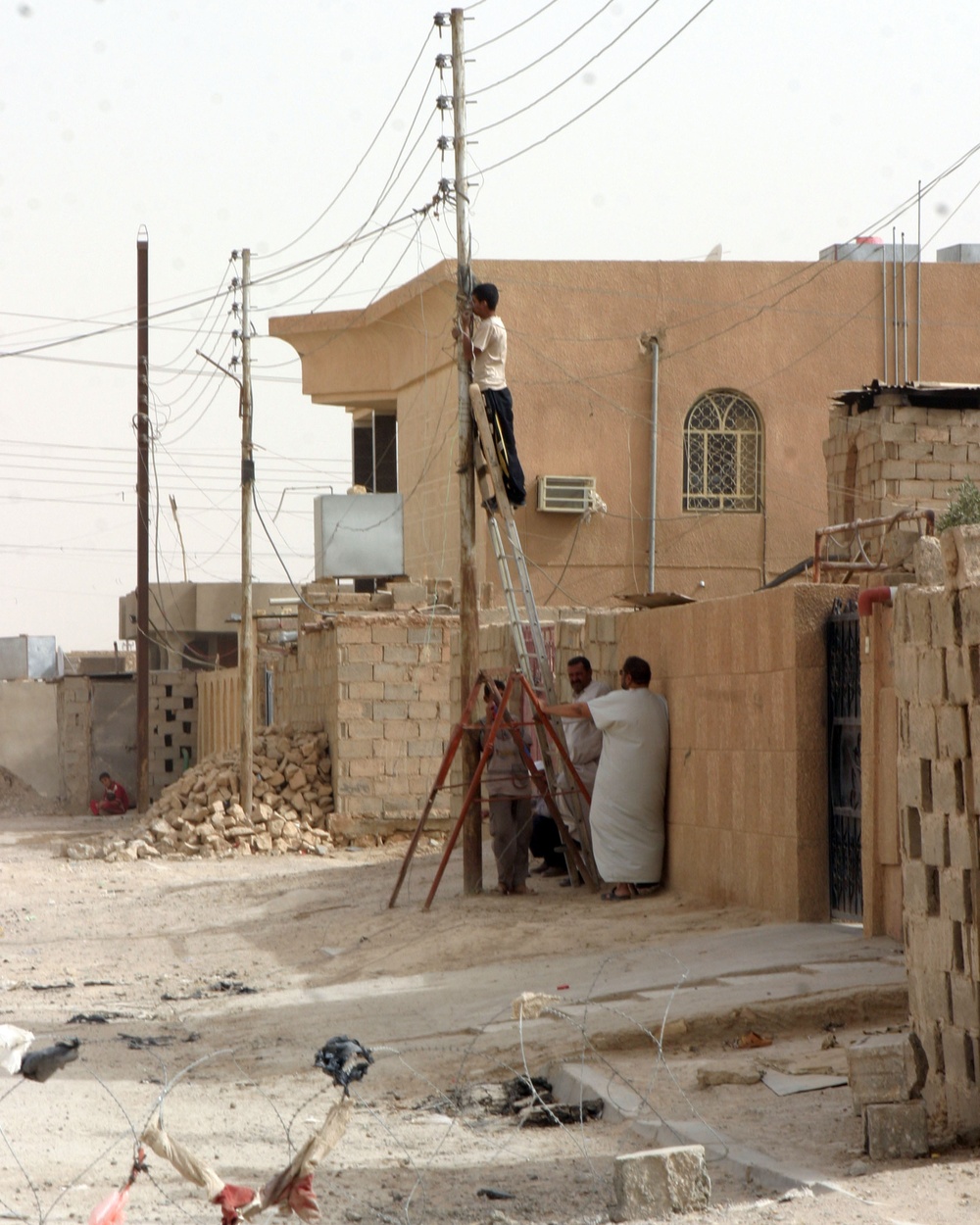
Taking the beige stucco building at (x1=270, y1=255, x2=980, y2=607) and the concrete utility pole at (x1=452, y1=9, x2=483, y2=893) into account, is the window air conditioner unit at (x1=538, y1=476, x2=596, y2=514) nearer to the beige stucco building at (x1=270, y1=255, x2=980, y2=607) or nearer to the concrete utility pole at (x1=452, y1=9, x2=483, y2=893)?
the beige stucco building at (x1=270, y1=255, x2=980, y2=607)

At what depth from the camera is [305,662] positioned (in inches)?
847

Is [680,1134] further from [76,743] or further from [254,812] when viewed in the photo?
[76,743]

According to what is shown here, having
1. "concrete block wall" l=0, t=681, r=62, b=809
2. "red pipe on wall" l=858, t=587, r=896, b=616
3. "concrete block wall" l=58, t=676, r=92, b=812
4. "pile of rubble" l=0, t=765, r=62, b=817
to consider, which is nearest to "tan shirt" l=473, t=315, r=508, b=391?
"red pipe on wall" l=858, t=587, r=896, b=616

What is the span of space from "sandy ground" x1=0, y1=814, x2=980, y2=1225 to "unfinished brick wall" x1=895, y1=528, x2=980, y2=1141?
13.7 inches

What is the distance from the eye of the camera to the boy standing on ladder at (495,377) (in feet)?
39.7

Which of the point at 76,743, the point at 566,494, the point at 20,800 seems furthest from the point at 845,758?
the point at 20,800

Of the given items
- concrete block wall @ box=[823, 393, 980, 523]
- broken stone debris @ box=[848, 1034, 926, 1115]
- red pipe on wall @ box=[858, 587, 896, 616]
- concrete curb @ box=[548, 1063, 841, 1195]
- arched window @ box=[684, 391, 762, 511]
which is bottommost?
concrete curb @ box=[548, 1063, 841, 1195]

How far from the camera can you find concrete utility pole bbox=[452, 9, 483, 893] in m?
12.2

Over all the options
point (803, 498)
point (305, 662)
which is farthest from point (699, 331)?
point (305, 662)

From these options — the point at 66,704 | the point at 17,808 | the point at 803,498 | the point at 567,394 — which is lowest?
the point at 17,808

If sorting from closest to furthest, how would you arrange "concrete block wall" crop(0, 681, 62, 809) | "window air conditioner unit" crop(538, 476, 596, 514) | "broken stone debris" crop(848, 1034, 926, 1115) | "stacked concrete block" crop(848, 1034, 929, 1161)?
"stacked concrete block" crop(848, 1034, 929, 1161), "broken stone debris" crop(848, 1034, 926, 1115), "window air conditioner unit" crop(538, 476, 596, 514), "concrete block wall" crop(0, 681, 62, 809)

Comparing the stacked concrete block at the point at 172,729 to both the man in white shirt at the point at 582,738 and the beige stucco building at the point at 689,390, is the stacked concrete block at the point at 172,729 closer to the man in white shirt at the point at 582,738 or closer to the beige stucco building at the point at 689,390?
the beige stucco building at the point at 689,390

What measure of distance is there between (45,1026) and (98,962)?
9.15ft

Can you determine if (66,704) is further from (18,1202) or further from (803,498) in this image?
(18,1202)
